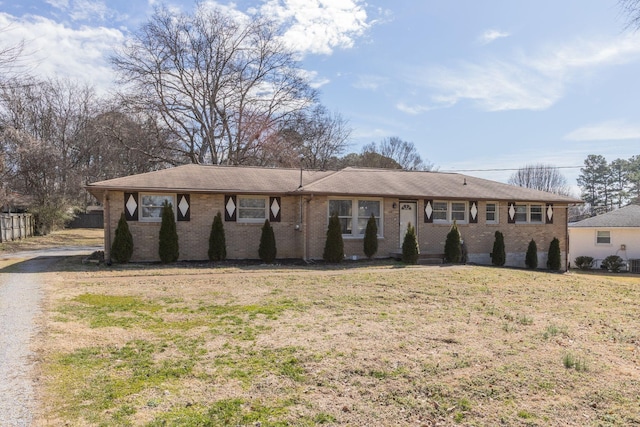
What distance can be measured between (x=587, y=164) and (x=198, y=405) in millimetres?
64576

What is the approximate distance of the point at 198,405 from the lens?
3.58m

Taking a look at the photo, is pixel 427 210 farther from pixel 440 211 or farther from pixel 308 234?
pixel 308 234

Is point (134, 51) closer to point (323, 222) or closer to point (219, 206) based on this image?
point (219, 206)

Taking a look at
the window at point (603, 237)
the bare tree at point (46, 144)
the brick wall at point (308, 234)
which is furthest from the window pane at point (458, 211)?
the bare tree at point (46, 144)

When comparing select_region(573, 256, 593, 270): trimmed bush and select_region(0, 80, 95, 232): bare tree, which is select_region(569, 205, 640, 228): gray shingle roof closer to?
select_region(573, 256, 593, 270): trimmed bush

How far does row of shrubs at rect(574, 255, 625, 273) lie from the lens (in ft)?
80.1

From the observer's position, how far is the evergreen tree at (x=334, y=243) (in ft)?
49.3

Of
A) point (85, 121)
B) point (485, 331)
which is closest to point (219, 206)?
point (485, 331)

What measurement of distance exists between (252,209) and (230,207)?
82 centimetres

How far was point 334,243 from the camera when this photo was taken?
49.3 feet

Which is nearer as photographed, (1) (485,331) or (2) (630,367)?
(2) (630,367)

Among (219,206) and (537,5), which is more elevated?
(537,5)

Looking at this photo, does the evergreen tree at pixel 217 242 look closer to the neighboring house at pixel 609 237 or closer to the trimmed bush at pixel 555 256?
the trimmed bush at pixel 555 256

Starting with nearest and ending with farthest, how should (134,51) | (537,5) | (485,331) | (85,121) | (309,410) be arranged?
(309,410)
(485,331)
(537,5)
(134,51)
(85,121)
